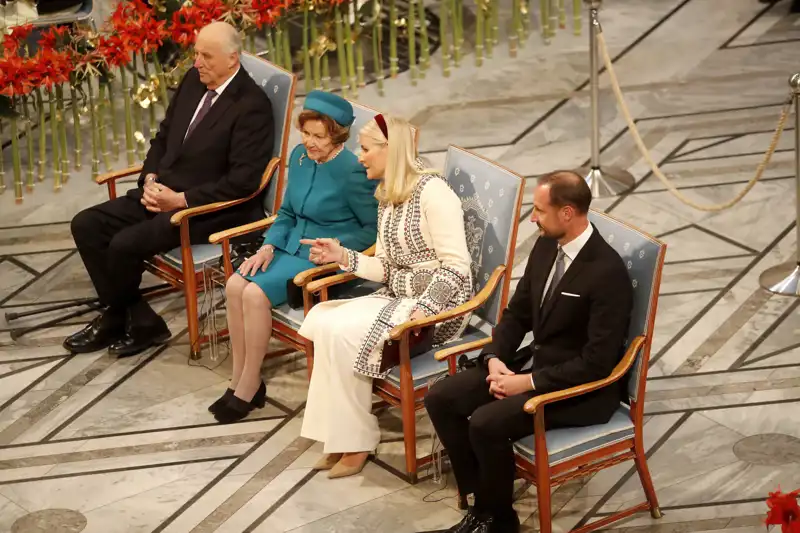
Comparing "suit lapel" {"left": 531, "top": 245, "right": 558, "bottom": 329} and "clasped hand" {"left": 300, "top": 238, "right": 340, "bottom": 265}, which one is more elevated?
"suit lapel" {"left": 531, "top": 245, "right": 558, "bottom": 329}

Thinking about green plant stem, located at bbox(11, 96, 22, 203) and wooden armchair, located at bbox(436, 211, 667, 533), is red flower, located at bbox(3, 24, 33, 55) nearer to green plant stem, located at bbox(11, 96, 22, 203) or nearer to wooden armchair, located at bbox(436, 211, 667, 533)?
green plant stem, located at bbox(11, 96, 22, 203)

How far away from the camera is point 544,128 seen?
295 inches

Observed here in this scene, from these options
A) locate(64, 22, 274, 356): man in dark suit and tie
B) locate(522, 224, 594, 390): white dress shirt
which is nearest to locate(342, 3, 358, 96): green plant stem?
locate(64, 22, 274, 356): man in dark suit and tie

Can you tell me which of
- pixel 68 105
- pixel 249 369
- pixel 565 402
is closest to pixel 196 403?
pixel 249 369

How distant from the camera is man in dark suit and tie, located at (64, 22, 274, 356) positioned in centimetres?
561

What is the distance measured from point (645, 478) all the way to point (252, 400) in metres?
1.62

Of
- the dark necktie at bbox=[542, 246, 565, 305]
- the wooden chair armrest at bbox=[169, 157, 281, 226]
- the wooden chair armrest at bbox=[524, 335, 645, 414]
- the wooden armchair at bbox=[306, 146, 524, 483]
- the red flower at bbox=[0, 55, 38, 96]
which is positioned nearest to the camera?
the wooden chair armrest at bbox=[524, 335, 645, 414]

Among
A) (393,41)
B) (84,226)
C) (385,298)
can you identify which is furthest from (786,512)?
(393,41)

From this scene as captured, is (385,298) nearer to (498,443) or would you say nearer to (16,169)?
(498,443)

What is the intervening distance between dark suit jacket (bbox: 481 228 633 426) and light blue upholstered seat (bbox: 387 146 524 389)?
0.35m

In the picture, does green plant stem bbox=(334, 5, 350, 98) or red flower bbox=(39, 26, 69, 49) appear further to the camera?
green plant stem bbox=(334, 5, 350, 98)

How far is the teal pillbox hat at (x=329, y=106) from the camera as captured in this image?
16.6ft

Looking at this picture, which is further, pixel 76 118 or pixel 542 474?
pixel 76 118

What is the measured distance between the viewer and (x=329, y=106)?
16.6 ft
